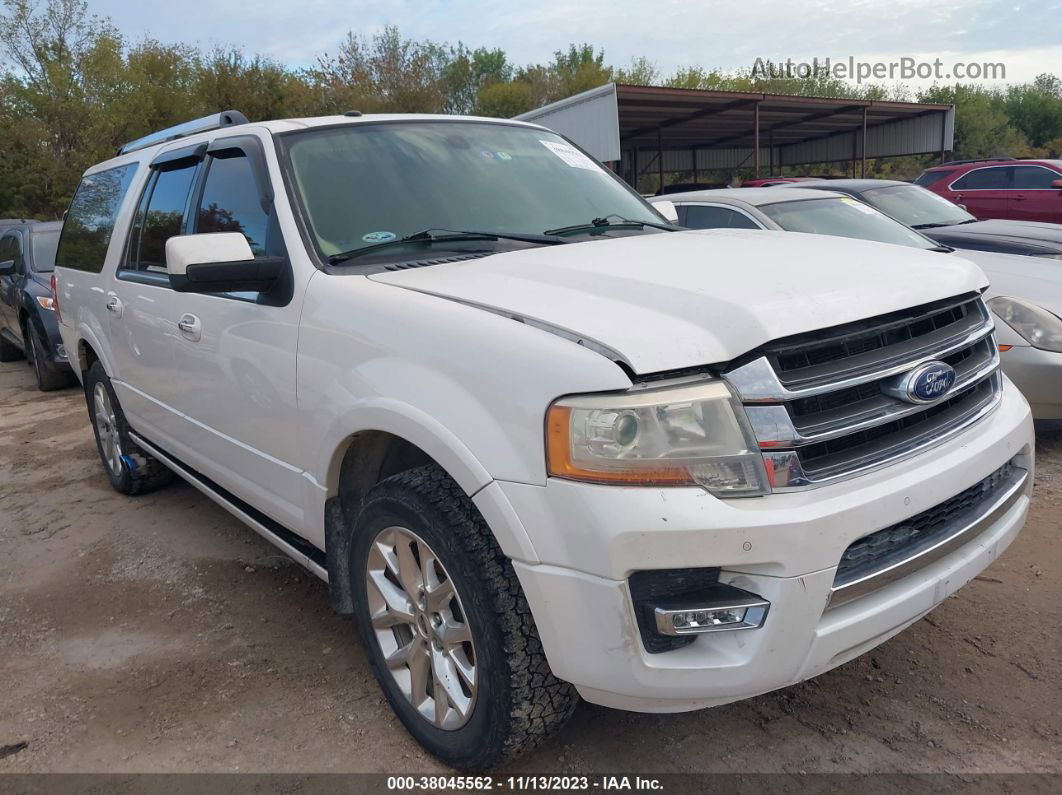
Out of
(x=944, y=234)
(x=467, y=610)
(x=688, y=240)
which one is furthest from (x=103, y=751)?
(x=944, y=234)

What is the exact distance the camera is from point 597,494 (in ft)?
6.01

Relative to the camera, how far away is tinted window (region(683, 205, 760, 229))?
6.25 metres

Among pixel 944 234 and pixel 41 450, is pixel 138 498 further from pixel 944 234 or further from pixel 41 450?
pixel 944 234

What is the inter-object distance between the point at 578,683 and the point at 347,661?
53.5 inches

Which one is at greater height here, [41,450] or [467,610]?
[467,610]

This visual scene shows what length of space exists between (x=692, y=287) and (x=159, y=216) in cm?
284

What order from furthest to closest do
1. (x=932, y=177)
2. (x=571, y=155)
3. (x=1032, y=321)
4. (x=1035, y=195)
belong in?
1. (x=932, y=177)
2. (x=1035, y=195)
3. (x=1032, y=321)
4. (x=571, y=155)

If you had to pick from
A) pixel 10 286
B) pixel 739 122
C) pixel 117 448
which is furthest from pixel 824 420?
pixel 739 122

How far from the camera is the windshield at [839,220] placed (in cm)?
595

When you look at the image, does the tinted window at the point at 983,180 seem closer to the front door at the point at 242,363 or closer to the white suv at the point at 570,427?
the white suv at the point at 570,427

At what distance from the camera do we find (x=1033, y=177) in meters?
12.8

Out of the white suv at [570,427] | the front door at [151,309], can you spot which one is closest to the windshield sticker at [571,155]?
the white suv at [570,427]

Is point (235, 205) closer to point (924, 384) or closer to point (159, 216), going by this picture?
point (159, 216)

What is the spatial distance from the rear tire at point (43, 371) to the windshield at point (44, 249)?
26.8 inches
